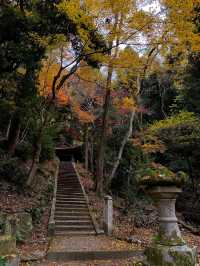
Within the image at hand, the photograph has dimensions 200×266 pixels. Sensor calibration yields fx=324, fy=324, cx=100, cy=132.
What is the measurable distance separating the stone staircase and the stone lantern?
5.82 meters

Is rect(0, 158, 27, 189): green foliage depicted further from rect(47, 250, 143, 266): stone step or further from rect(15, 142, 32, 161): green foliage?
rect(47, 250, 143, 266): stone step

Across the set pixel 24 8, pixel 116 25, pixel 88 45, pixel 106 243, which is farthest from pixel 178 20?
pixel 106 243

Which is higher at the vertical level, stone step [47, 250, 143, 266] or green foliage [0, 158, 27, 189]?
green foliage [0, 158, 27, 189]

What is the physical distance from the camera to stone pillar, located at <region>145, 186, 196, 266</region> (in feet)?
18.6

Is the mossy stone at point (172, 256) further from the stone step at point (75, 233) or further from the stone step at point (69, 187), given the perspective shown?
the stone step at point (69, 187)

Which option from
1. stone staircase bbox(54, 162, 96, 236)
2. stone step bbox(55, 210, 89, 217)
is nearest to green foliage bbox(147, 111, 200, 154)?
stone staircase bbox(54, 162, 96, 236)

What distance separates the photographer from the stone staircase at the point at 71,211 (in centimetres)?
1173

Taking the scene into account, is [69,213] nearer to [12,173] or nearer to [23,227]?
[12,173]

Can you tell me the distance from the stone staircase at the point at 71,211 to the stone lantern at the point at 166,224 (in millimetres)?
5816

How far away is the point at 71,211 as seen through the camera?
44.0 feet

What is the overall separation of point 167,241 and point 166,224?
0.30m

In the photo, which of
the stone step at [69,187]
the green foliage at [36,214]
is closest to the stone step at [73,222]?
the green foliage at [36,214]

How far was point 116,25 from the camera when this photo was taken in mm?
11172

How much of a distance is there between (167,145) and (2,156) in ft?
27.6
